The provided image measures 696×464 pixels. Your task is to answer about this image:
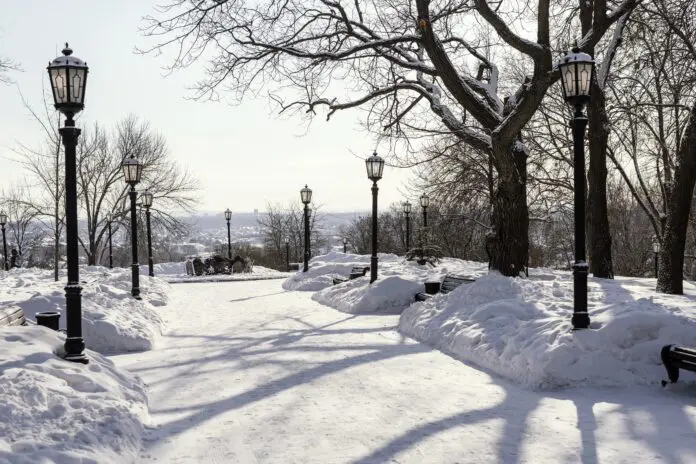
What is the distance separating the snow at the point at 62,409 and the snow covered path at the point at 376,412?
28 cm

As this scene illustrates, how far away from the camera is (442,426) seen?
5539 mm

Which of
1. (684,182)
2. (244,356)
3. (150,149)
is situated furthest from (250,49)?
(150,149)

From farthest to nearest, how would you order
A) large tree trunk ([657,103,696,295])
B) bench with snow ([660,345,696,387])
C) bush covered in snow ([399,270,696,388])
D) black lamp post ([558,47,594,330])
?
large tree trunk ([657,103,696,295]), black lamp post ([558,47,594,330]), bush covered in snow ([399,270,696,388]), bench with snow ([660,345,696,387])

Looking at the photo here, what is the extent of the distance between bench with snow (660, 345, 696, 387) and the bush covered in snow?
0.71 feet

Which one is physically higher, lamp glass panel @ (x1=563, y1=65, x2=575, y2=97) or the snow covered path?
lamp glass panel @ (x1=563, y1=65, x2=575, y2=97)

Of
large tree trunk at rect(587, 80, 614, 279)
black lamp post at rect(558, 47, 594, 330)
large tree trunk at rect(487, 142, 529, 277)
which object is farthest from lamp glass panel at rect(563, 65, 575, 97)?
large tree trunk at rect(587, 80, 614, 279)

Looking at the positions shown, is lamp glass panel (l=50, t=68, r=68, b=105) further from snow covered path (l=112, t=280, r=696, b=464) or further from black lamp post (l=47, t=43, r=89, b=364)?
snow covered path (l=112, t=280, r=696, b=464)

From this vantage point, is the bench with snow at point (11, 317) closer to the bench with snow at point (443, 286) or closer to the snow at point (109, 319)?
the snow at point (109, 319)

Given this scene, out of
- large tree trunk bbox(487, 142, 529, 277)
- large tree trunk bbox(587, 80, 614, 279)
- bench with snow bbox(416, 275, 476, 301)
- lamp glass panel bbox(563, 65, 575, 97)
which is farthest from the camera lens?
large tree trunk bbox(587, 80, 614, 279)

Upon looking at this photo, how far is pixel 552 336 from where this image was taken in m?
7.50

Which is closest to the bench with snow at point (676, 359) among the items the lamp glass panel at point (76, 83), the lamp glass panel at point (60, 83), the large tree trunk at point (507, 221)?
the large tree trunk at point (507, 221)

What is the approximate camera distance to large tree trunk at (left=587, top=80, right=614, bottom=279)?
701 inches

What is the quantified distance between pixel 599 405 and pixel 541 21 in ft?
31.9

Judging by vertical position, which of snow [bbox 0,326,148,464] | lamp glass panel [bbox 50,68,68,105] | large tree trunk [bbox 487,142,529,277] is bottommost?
snow [bbox 0,326,148,464]
